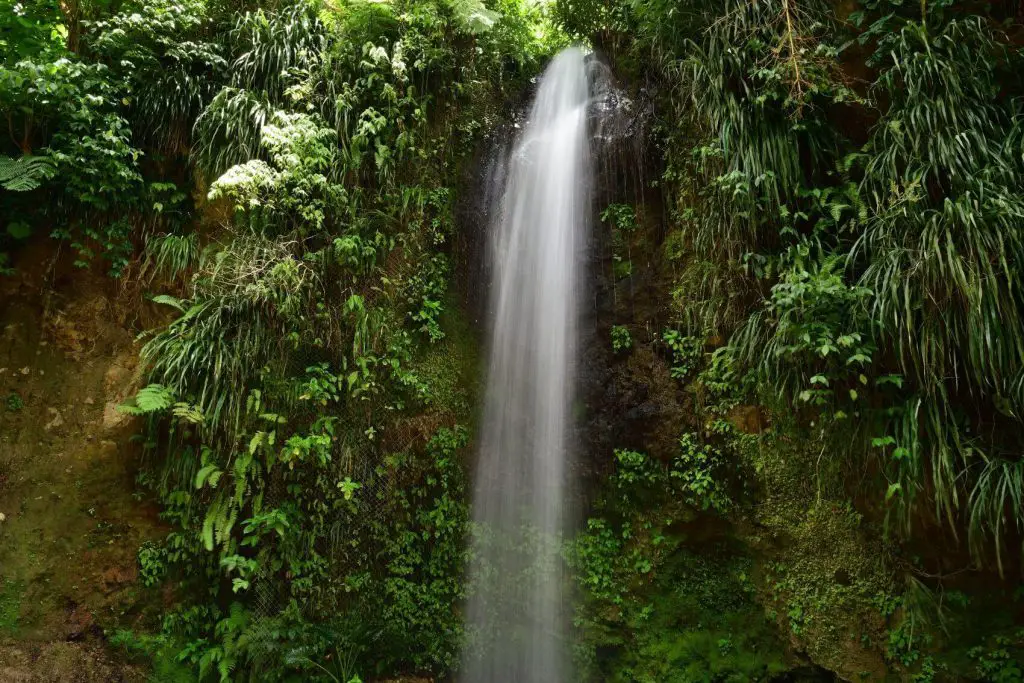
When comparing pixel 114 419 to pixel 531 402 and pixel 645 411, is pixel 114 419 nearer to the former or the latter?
pixel 531 402

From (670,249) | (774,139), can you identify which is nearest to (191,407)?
(670,249)

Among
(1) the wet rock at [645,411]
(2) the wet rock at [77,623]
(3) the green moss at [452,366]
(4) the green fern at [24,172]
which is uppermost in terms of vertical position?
(4) the green fern at [24,172]

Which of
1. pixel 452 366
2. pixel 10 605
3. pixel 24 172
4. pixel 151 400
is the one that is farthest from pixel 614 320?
pixel 10 605

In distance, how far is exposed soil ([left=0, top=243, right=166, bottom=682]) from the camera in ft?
14.7

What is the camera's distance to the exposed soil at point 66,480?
177 inches

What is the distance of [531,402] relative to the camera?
5.55m

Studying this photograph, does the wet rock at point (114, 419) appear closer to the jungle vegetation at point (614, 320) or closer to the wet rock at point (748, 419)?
the jungle vegetation at point (614, 320)

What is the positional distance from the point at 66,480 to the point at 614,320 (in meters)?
5.01

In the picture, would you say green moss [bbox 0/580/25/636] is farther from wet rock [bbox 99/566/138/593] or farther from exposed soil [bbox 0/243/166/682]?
wet rock [bbox 99/566/138/593]

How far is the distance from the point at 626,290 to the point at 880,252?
218 cm

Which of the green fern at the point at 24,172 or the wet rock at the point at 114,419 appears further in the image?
the wet rock at the point at 114,419

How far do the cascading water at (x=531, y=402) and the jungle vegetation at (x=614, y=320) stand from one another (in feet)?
0.83

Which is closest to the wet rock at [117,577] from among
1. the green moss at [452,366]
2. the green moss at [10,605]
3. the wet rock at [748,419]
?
the green moss at [10,605]

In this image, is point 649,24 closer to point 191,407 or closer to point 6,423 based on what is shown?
point 191,407
